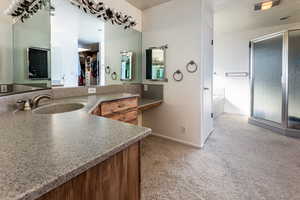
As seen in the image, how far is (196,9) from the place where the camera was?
2545 mm

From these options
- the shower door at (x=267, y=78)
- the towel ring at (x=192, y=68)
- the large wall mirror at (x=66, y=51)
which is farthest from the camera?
the shower door at (x=267, y=78)

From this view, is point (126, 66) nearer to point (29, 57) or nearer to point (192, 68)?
point (192, 68)

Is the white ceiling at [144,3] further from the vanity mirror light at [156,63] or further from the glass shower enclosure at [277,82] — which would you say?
the glass shower enclosure at [277,82]

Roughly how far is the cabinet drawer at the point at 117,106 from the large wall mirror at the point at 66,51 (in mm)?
631

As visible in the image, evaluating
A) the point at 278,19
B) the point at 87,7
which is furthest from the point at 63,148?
the point at 278,19

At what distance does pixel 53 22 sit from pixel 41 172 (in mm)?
2016

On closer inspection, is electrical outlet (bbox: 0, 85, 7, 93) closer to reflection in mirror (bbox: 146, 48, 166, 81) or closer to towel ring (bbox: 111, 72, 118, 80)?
towel ring (bbox: 111, 72, 118, 80)

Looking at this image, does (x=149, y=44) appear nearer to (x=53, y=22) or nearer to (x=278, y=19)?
(x=53, y=22)

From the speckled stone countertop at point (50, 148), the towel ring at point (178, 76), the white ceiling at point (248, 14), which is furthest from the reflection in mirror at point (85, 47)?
the white ceiling at point (248, 14)

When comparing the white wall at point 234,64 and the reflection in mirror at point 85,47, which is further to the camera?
the white wall at point 234,64

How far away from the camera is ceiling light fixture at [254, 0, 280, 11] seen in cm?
290

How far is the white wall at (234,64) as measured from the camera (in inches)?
188

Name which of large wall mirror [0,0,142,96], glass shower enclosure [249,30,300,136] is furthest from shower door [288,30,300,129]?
large wall mirror [0,0,142,96]

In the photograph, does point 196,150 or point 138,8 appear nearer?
point 196,150
